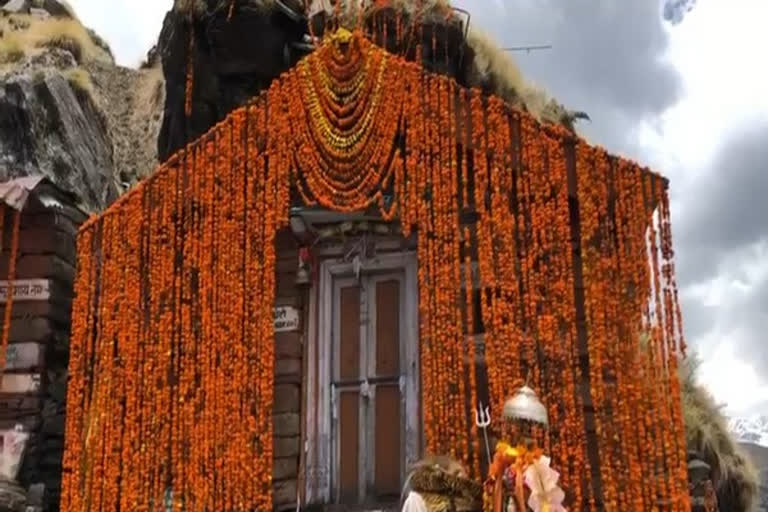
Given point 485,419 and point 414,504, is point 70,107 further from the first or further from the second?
point 414,504

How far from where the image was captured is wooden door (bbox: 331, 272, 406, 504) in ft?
32.7

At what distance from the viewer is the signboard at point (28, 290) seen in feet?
38.7

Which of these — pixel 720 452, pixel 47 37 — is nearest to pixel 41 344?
pixel 720 452

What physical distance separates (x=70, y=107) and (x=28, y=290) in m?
6.59

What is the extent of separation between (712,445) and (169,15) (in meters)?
10.5

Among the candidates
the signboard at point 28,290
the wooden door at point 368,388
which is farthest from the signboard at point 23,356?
the wooden door at point 368,388

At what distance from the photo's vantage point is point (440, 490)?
837 centimetres

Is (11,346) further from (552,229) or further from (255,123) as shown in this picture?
(552,229)

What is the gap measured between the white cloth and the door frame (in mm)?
1380

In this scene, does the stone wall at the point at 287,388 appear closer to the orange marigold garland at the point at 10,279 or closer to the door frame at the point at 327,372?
the door frame at the point at 327,372

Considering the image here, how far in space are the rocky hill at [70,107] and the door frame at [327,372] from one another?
4410 millimetres

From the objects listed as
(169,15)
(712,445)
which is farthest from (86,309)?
(712,445)

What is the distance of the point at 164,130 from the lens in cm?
1700

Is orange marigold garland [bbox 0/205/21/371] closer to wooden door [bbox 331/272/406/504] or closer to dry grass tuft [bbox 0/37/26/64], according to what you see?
wooden door [bbox 331/272/406/504]
